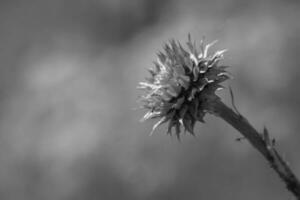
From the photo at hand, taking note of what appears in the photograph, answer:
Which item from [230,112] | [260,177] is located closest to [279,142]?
[260,177]

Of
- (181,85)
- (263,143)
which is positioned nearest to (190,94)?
(181,85)

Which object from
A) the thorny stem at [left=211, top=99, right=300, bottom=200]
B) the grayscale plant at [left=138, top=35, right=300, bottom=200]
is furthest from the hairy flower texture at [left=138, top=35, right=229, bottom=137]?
the thorny stem at [left=211, top=99, right=300, bottom=200]

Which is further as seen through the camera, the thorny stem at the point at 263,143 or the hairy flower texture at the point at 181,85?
the hairy flower texture at the point at 181,85

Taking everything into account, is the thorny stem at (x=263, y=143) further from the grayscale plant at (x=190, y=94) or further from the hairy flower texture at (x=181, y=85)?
the hairy flower texture at (x=181, y=85)

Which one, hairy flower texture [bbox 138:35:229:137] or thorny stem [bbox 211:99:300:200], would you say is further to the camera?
hairy flower texture [bbox 138:35:229:137]

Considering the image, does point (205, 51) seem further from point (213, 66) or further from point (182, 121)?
point (182, 121)

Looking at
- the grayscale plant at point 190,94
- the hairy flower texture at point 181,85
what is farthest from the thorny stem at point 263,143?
the hairy flower texture at point 181,85

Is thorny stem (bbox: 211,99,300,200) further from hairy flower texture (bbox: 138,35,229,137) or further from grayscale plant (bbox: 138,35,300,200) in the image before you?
hairy flower texture (bbox: 138,35,229,137)
